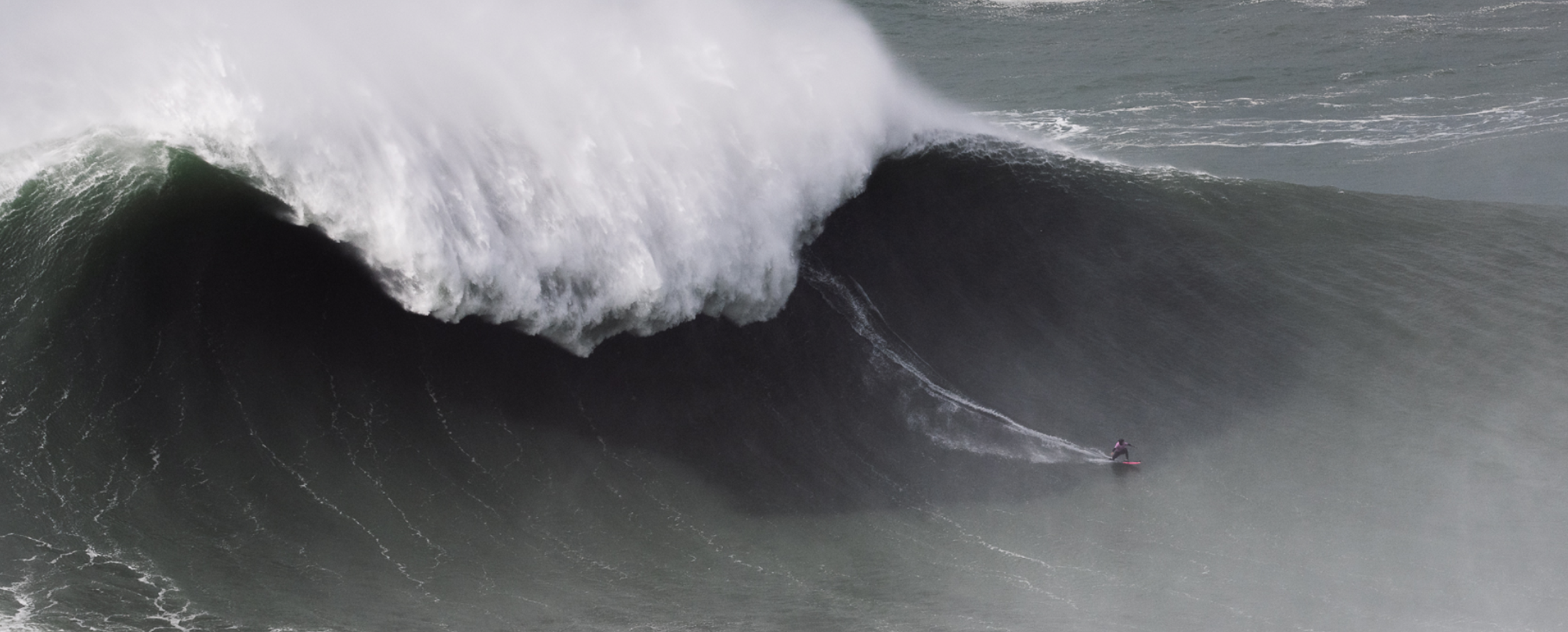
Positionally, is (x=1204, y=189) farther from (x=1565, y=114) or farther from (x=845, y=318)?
(x=1565, y=114)

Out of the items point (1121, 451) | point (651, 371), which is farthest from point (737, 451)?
point (1121, 451)

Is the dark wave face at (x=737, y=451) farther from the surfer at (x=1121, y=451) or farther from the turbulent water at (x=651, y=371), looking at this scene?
the surfer at (x=1121, y=451)

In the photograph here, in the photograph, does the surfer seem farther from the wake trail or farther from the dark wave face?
the dark wave face

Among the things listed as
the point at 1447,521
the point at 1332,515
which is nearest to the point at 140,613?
the point at 1332,515

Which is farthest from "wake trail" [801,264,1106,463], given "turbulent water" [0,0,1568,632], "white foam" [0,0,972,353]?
"white foam" [0,0,972,353]

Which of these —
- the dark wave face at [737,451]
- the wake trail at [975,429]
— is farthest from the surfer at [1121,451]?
the dark wave face at [737,451]

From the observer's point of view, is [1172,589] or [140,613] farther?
[1172,589]
